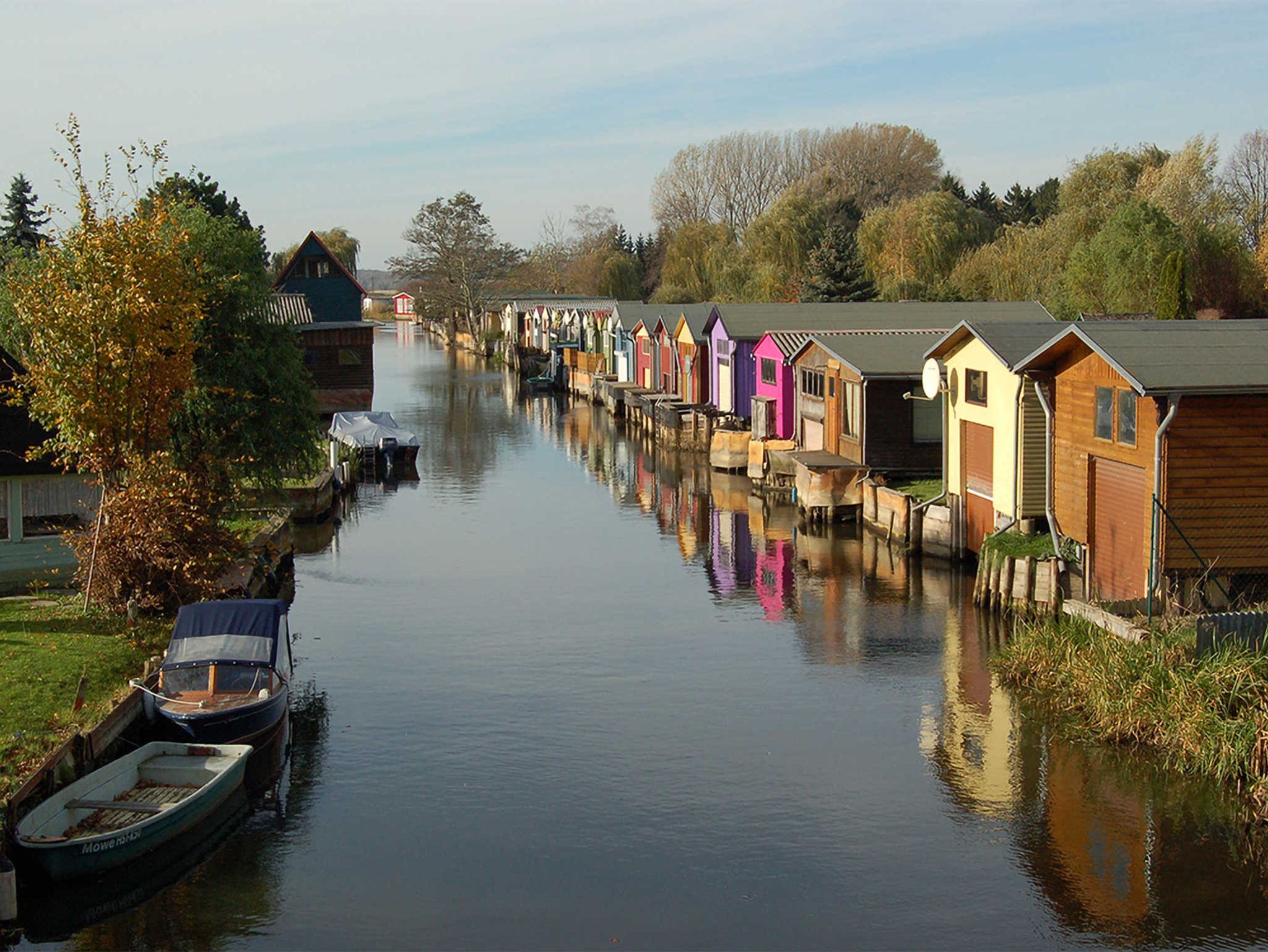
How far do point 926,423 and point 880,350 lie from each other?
314 centimetres

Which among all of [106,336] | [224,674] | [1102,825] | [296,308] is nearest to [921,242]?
[296,308]

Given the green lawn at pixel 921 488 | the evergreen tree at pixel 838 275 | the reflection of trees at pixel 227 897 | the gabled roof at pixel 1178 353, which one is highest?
the evergreen tree at pixel 838 275

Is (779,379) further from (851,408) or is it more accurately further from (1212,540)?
(1212,540)

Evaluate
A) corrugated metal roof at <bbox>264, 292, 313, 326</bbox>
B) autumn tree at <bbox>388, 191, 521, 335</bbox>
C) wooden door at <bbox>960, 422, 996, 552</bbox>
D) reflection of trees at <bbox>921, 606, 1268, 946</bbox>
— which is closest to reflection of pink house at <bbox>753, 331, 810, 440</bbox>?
wooden door at <bbox>960, 422, 996, 552</bbox>

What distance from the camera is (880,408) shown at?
129 ft

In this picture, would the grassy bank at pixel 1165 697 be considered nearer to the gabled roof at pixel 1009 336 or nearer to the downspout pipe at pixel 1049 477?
the downspout pipe at pixel 1049 477

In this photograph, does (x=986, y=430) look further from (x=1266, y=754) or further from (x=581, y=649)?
(x=1266, y=754)

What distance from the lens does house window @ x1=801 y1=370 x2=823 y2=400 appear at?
4394 centimetres

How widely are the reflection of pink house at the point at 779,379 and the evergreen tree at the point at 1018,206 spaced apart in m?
51.9

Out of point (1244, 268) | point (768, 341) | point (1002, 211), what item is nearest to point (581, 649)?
point (768, 341)

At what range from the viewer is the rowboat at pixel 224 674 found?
19969mm

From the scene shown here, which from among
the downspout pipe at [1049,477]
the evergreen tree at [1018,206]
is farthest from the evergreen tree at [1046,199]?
the downspout pipe at [1049,477]

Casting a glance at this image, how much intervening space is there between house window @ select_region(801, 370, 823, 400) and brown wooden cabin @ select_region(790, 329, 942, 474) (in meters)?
0.66

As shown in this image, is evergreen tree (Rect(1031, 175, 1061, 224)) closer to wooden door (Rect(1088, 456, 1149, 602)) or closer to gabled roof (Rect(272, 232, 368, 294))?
gabled roof (Rect(272, 232, 368, 294))
